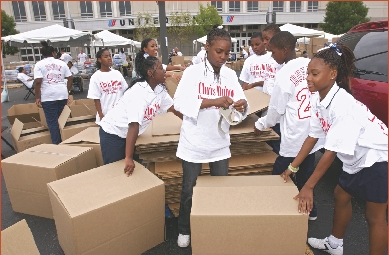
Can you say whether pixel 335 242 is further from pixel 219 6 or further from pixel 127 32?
pixel 219 6

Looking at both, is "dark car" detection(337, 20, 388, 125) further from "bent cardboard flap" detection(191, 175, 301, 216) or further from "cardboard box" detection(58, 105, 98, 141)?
"cardboard box" detection(58, 105, 98, 141)

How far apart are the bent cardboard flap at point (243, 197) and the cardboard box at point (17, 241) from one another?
85cm

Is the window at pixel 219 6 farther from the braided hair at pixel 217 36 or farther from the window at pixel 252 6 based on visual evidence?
the braided hair at pixel 217 36

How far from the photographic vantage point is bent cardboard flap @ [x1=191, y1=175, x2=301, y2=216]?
166 cm

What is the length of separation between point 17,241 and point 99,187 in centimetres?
67

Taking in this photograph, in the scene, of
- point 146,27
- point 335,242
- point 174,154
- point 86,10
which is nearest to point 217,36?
point 174,154

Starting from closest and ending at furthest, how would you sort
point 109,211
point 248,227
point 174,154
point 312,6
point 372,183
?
1. point 248,227
2. point 372,183
3. point 109,211
4. point 174,154
5. point 312,6

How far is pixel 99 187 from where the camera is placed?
212 cm

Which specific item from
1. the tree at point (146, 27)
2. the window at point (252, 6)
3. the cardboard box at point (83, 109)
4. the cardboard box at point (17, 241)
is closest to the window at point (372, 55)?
the cardboard box at point (17, 241)

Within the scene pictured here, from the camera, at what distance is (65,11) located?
105 feet

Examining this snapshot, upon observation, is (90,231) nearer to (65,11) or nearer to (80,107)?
(80,107)

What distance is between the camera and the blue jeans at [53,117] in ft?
14.1

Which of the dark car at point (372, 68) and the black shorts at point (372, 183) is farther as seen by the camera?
the dark car at point (372, 68)

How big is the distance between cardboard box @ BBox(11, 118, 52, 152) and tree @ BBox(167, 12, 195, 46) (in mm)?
28269
